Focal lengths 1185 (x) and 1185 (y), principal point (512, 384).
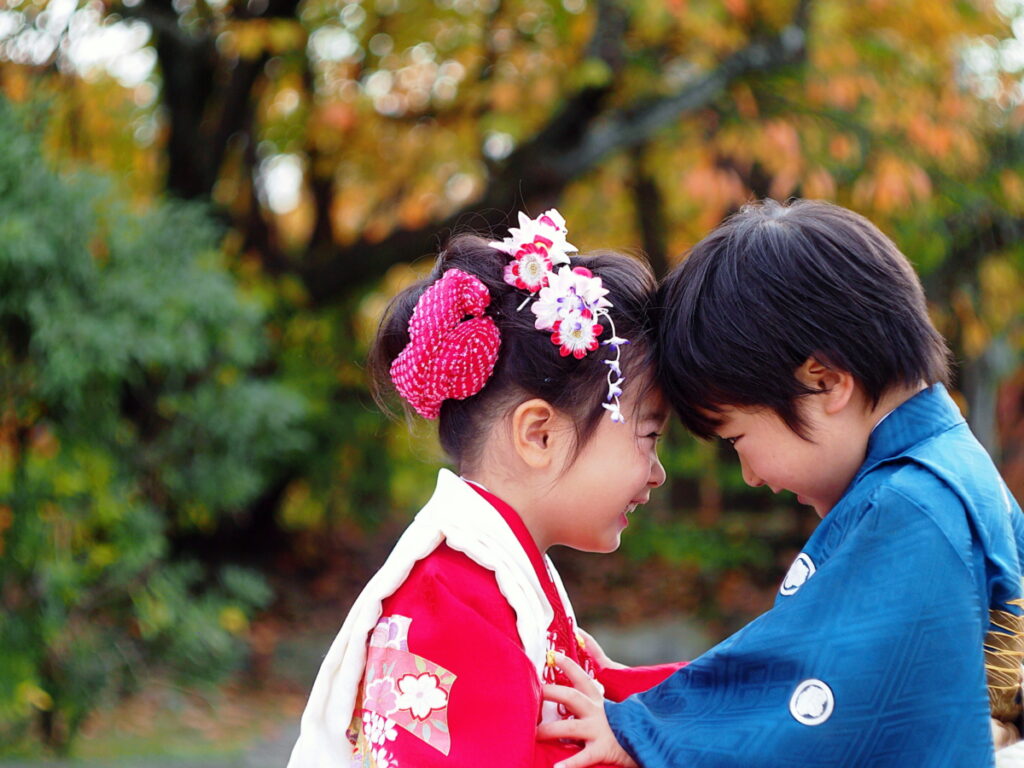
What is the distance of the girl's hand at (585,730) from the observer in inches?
67.2

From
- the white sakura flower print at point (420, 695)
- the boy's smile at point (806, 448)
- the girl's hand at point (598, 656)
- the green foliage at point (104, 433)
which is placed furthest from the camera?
the green foliage at point (104, 433)

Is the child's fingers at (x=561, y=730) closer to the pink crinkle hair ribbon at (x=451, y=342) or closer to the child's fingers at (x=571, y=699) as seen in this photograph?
the child's fingers at (x=571, y=699)

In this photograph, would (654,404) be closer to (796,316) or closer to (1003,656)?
(796,316)

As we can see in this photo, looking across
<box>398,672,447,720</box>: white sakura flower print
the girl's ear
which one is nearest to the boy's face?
the girl's ear

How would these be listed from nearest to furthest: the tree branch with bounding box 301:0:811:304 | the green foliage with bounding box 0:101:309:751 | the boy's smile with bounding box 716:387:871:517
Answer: the boy's smile with bounding box 716:387:871:517 → the green foliage with bounding box 0:101:309:751 → the tree branch with bounding box 301:0:811:304

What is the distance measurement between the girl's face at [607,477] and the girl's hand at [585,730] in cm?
27

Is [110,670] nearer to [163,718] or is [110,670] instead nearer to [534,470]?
[163,718]

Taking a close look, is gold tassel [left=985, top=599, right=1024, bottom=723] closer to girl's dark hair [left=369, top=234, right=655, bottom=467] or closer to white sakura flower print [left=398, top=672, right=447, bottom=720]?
girl's dark hair [left=369, top=234, right=655, bottom=467]

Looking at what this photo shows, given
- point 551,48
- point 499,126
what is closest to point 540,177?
point 499,126

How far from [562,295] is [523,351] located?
115 mm

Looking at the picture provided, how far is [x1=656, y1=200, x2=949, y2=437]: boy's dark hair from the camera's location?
5.75 ft

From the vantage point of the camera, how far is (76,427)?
4.46m

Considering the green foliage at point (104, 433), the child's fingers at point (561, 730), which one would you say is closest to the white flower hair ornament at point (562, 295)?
the child's fingers at point (561, 730)

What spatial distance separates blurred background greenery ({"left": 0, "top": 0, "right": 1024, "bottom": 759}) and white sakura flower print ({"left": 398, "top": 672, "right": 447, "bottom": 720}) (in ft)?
2.53
